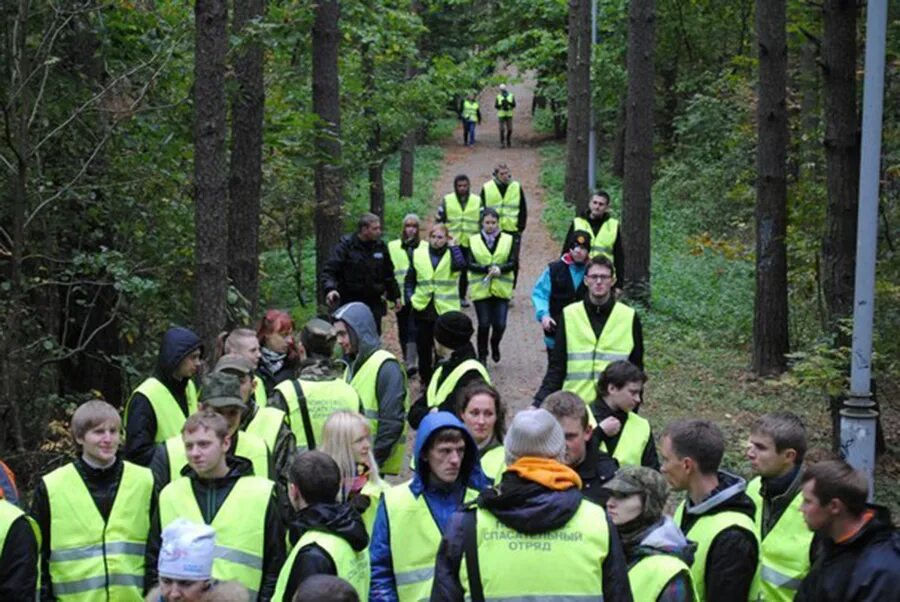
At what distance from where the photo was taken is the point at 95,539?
6348mm

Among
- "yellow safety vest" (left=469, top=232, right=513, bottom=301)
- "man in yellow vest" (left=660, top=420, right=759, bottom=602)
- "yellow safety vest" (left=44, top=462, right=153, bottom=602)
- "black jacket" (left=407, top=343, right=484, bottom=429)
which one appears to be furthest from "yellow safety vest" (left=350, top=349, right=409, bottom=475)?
"yellow safety vest" (left=469, top=232, right=513, bottom=301)

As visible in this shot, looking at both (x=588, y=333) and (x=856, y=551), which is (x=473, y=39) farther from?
(x=856, y=551)

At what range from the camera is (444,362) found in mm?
8945

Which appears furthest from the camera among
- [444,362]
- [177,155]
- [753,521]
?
[177,155]

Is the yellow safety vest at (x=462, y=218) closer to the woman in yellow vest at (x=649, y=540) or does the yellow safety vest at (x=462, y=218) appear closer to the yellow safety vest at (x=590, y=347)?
the yellow safety vest at (x=590, y=347)

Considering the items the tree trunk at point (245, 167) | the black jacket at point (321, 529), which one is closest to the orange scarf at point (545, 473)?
the black jacket at point (321, 529)

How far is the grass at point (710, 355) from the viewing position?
13969 mm

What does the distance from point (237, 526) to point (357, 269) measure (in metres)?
8.52

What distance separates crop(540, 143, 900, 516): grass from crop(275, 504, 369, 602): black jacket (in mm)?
4181

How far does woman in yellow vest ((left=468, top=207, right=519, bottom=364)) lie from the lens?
15453 millimetres

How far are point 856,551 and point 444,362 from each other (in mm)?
4296

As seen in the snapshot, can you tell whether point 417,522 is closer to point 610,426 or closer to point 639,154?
point 610,426

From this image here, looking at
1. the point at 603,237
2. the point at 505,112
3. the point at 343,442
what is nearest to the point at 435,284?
the point at 603,237

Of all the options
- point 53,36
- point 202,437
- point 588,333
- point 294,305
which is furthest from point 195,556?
point 294,305
